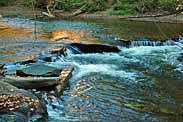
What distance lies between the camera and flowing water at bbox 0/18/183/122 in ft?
25.6

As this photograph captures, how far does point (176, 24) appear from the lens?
2117 centimetres

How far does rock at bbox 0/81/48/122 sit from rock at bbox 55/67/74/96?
165cm

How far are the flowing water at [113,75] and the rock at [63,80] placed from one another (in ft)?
0.43

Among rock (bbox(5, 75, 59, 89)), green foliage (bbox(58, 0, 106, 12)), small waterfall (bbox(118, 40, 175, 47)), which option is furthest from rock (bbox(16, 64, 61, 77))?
green foliage (bbox(58, 0, 106, 12))

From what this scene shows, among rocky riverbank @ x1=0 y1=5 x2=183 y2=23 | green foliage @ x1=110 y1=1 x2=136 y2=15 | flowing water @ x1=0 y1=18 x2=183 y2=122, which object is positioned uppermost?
green foliage @ x1=110 y1=1 x2=136 y2=15

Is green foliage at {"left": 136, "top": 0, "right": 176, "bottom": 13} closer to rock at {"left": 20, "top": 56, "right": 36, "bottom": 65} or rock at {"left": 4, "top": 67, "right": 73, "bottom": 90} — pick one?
rock at {"left": 20, "top": 56, "right": 36, "bottom": 65}

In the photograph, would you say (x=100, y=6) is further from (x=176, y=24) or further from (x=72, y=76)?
(x=72, y=76)

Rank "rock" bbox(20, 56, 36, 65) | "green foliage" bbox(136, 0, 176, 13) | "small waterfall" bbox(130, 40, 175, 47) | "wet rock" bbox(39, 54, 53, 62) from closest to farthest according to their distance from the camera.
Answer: "rock" bbox(20, 56, 36, 65) → "wet rock" bbox(39, 54, 53, 62) → "small waterfall" bbox(130, 40, 175, 47) → "green foliage" bbox(136, 0, 176, 13)

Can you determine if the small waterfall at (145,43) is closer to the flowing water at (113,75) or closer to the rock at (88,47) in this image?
the flowing water at (113,75)

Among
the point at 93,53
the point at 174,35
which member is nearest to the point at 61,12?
the point at 174,35

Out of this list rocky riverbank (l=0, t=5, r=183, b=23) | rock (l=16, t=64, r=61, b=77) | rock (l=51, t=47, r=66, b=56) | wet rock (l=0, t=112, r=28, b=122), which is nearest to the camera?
wet rock (l=0, t=112, r=28, b=122)

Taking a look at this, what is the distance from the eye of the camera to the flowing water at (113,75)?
7.80 m

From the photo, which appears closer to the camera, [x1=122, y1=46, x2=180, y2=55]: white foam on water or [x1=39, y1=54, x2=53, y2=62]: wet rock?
[x1=39, y1=54, x2=53, y2=62]: wet rock

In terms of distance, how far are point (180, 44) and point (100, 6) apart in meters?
11.6
